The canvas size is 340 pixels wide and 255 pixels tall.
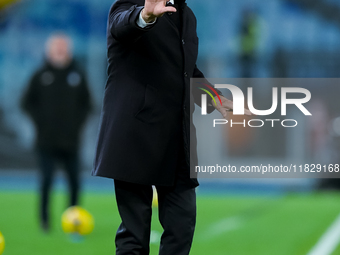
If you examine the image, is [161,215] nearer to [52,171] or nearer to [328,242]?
[328,242]

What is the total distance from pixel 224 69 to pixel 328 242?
10191mm

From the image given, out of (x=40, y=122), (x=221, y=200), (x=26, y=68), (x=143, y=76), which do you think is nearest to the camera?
(x=143, y=76)

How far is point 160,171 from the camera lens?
292cm

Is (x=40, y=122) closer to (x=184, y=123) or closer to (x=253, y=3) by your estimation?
(x=184, y=123)

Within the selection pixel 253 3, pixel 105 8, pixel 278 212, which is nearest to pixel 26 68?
pixel 105 8

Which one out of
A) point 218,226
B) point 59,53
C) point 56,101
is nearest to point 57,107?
point 56,101

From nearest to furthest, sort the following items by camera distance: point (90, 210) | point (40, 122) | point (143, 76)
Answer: point (143, 76), point (40, 122), point (90, 210)

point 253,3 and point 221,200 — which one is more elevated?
point 253,3

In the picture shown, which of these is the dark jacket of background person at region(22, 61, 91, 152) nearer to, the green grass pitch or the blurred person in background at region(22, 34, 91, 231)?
the blurred person in background at region(22, 34, 91, 231)

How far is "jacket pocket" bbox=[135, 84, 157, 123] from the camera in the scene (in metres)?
2.87

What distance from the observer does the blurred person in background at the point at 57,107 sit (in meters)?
6.59

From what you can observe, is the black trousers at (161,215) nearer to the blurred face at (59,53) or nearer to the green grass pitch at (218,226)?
the green grass pitch at (218,226)

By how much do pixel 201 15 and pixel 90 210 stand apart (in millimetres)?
9454

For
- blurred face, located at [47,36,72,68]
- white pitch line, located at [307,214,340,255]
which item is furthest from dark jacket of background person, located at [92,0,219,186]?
blurred face, located at [47,36,72,68]
